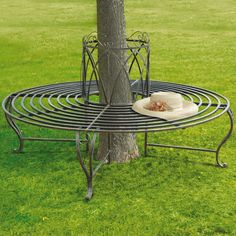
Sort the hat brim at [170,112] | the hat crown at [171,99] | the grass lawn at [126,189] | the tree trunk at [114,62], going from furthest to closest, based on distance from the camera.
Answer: the tree trunk at [114,62], the hat crown at [171,99], the hat brim at [170,112], the grass lawn at [126,189]

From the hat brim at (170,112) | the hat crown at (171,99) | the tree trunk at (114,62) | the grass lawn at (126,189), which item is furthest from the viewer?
the tree trunk at (114,62)

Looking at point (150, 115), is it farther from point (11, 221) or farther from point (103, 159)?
point (11, 221)

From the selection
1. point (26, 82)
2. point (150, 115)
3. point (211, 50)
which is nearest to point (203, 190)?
point (150, 115)

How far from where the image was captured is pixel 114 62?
5.35 meters

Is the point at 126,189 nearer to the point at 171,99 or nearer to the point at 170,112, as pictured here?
the point at 170,112

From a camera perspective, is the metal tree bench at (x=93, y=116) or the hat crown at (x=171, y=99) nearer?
the metal tree bench at (x=93, y=116)

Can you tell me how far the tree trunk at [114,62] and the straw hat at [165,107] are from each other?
1.48 feet

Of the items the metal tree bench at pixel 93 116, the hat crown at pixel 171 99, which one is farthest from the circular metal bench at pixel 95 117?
the hat crown at pixel 171 99

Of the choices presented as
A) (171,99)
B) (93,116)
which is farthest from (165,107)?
(93,116)

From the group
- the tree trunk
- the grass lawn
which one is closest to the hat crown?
the tree trunk

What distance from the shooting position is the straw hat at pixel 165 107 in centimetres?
470

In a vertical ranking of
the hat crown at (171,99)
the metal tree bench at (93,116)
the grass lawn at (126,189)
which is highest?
the hat crown at (171,99)

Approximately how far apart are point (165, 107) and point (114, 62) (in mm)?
906

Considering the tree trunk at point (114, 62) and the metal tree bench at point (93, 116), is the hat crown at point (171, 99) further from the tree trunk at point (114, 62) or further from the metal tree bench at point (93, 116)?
the tree trunk at point (114, 62)
